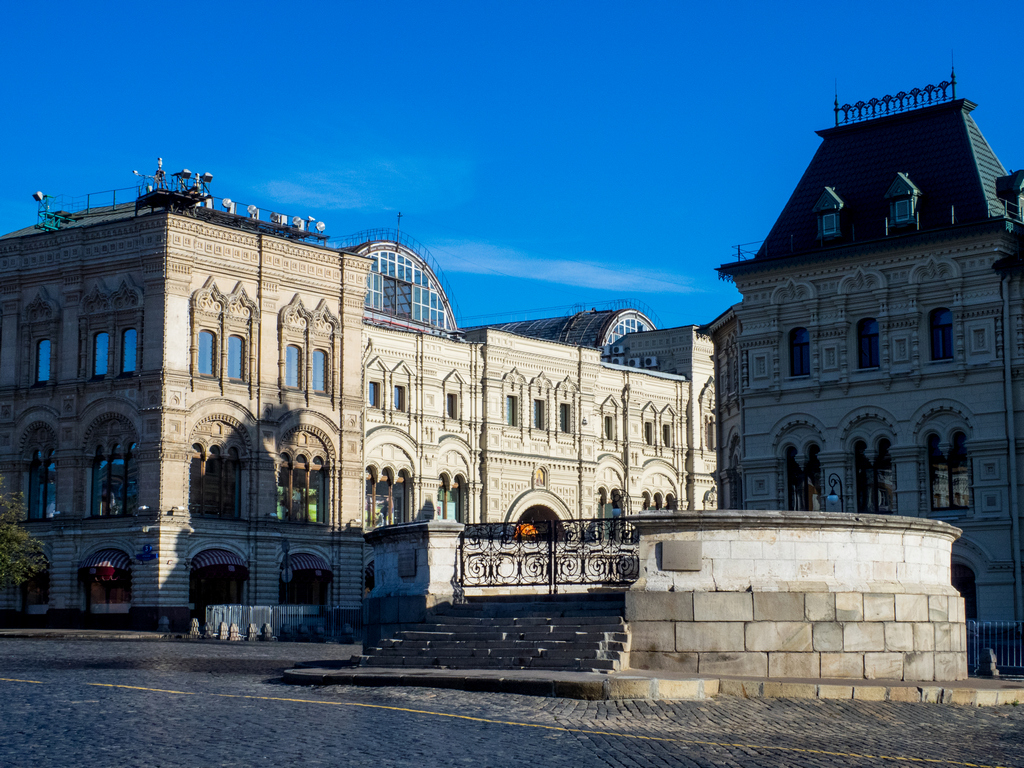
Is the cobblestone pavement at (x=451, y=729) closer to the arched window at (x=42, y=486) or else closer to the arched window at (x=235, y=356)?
the arched window at (x=235, y=356)

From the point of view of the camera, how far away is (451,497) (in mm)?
70062

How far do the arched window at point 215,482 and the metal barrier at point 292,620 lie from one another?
20.7 feet

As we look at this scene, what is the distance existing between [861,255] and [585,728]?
3210cm

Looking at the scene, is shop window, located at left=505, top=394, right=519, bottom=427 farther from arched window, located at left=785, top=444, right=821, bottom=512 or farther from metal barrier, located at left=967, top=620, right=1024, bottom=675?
metal barrier, located at left=967, top=620, right=1024, bottom=675

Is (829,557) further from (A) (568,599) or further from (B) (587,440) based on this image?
(B) (587,440)

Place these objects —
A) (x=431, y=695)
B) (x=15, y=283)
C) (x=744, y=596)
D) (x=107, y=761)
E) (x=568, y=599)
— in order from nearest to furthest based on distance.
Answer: (x=107, y=761) < (x=431, y=695) < (x=744, y=596) < (x=568, y=599) < (x=15, y=283)

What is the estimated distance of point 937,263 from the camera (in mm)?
43062

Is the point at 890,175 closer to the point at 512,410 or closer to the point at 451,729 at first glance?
the point at 512,410

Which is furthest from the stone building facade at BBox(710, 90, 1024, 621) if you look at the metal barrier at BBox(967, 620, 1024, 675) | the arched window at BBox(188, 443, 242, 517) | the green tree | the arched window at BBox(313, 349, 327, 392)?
the green tree

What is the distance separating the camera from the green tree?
172 feet

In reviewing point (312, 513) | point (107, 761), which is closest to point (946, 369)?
point (312, 513)

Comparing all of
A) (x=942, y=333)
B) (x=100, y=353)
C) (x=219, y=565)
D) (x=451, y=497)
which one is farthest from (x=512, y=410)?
(x=942, y=333)

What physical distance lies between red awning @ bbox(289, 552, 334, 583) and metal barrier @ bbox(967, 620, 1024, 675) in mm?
28797

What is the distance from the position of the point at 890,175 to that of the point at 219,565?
93.4 ft
